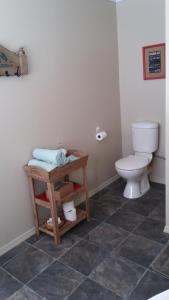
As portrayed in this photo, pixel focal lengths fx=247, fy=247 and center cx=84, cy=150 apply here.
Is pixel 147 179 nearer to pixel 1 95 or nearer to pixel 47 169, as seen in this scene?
pixel 47 169

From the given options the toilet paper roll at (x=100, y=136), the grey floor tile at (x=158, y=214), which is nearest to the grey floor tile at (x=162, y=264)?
the grey floor tile at (x=158, y=214)

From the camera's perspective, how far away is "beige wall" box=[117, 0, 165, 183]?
109 inches

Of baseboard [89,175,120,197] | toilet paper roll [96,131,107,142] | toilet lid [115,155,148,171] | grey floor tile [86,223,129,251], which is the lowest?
grey floor tile [86,223,129,251]

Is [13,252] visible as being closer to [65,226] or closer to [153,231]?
[65,226]

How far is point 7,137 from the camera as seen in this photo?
201cm

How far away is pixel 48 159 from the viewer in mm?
2084

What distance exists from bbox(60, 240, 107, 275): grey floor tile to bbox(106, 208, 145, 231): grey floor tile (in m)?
0.39

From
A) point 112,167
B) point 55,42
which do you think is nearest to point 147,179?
point 112,167

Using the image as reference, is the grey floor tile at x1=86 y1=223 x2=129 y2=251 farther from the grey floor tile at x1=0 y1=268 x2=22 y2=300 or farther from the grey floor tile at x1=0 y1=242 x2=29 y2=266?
the grey floor tile at x1=0 y1=268 x2=22 y2=300

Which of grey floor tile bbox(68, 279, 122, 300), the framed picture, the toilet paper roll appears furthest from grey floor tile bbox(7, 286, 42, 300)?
the framed picture

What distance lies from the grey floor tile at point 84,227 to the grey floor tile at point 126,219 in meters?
0.15

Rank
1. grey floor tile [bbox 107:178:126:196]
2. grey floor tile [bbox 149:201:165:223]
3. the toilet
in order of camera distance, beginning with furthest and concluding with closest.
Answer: grey floor tile [bbox 107:178:126:196], the toilet, grey floor tile [bbox 149:201:165:223]

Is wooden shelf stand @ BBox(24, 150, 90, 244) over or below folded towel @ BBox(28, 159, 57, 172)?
below

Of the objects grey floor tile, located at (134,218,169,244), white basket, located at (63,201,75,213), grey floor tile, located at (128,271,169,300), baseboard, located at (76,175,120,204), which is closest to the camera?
grey floor tile, located at (128,271,169,300)
